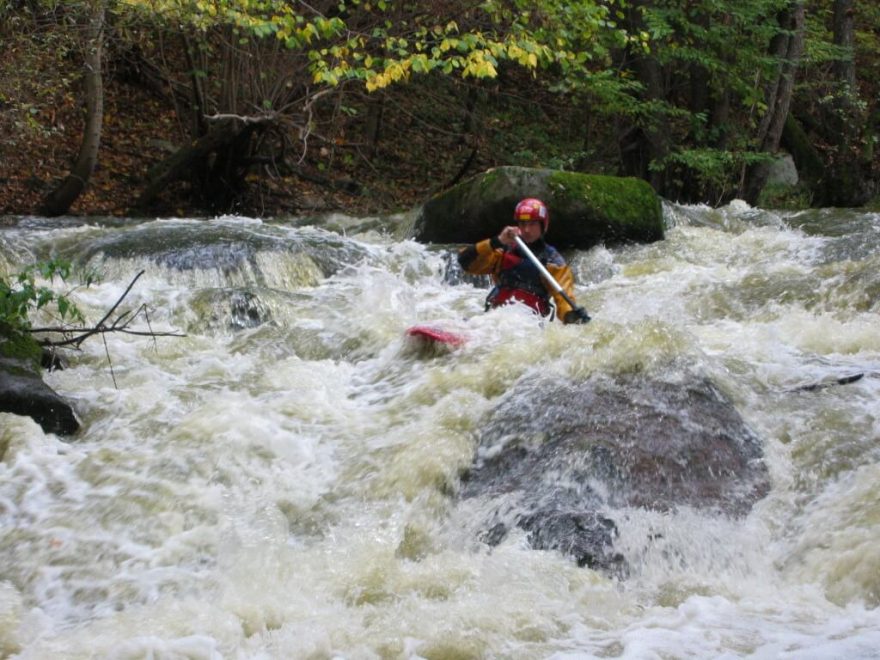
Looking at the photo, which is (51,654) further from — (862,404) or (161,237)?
(161,237)

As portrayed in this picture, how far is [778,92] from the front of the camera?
40.5 feet

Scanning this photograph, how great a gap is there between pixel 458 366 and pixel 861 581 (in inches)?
99.4

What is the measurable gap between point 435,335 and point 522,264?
90 centimetres

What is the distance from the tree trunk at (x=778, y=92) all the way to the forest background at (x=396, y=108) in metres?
0.03

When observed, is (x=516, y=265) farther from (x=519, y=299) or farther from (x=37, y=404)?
(x=37, y=404)

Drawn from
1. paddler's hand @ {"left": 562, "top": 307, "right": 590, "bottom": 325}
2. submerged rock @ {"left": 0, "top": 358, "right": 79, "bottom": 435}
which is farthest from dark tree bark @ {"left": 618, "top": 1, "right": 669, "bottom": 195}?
submerged rock @ {"left": 0, "top": 358, "right": 79, "bottom": 435}

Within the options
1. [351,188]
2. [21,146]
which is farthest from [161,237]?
[351,188]

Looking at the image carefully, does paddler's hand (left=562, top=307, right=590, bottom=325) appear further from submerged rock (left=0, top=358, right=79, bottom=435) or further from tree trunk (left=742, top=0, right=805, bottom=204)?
tree trunk (left=742, top=0, right=805, bottom=204)

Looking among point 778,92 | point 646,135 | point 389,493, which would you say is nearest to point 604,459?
point 389,493

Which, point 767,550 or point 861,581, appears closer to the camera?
point 861,581

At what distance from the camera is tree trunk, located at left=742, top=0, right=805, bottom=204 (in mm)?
11680

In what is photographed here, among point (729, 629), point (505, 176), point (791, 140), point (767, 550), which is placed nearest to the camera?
point (729, 629)

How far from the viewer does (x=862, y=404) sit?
4449 mm

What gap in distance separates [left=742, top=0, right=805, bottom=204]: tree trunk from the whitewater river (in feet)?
17.3
